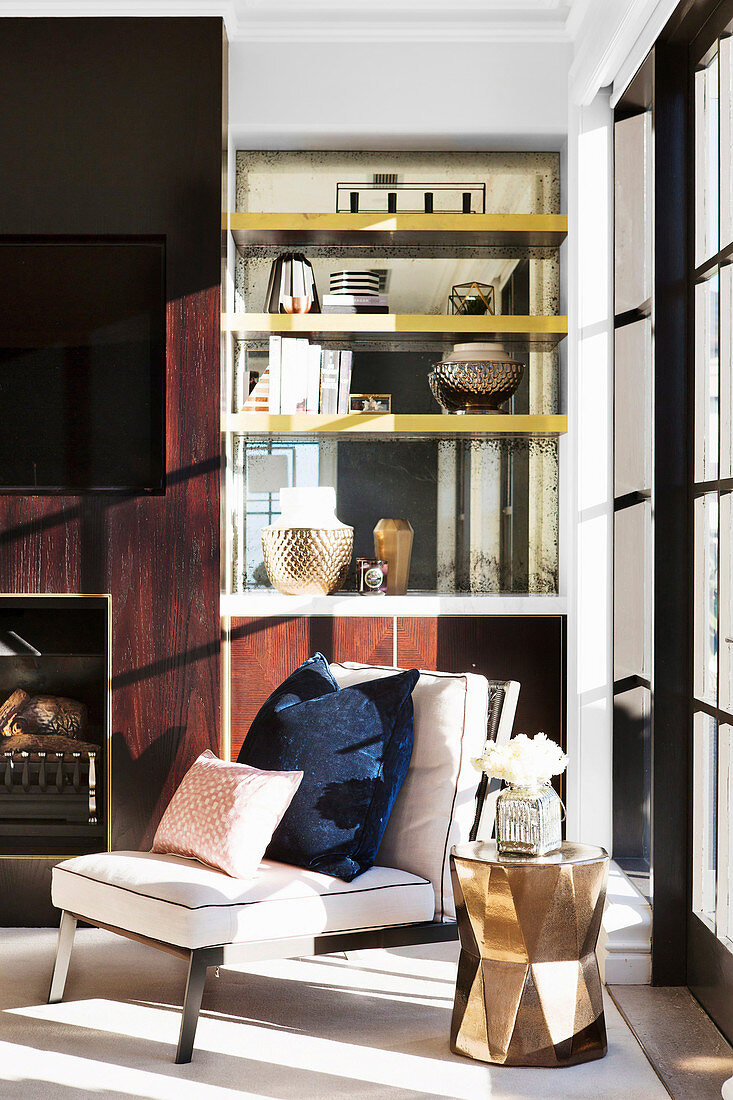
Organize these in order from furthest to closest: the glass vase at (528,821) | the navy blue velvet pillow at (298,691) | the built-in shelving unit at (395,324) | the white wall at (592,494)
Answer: the built-in shelving unit at (395,324), the white wall at (592,494), the navy blue velvet pillow at (298,691), the glass vase at (528,821)

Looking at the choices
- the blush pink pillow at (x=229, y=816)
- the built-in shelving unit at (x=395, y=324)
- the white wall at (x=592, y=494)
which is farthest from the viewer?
the built-in shelving unit at (x=395, y=324)

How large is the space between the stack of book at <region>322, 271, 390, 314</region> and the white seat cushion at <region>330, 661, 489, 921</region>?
4.95 feet

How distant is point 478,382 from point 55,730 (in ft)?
5.98

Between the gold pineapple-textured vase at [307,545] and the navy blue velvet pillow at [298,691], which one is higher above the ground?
the gold pineapple-textured vase at [307,545]

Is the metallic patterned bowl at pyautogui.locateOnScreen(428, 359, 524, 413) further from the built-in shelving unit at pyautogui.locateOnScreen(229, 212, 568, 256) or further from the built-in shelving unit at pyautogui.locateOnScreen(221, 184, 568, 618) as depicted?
the built-in shelving unit at pyautogui.locateOnScreen(229, 212, 568, 256)

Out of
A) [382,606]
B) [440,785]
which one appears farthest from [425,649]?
[440,785]

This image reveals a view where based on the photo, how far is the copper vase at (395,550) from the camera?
3.57 metres

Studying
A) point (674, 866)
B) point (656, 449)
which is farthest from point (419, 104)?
point (674, 866)

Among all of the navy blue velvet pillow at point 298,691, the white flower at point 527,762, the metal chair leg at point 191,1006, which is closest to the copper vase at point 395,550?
the navy blue velvet pillow at point 298,691

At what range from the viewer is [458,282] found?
3754 mm

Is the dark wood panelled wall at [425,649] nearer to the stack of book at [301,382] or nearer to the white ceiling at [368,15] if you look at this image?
the stack of book at [301,382]

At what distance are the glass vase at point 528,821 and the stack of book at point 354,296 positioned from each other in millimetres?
1909

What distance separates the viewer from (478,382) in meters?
3.51

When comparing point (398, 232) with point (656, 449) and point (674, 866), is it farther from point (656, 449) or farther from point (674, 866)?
point (674, 866)
